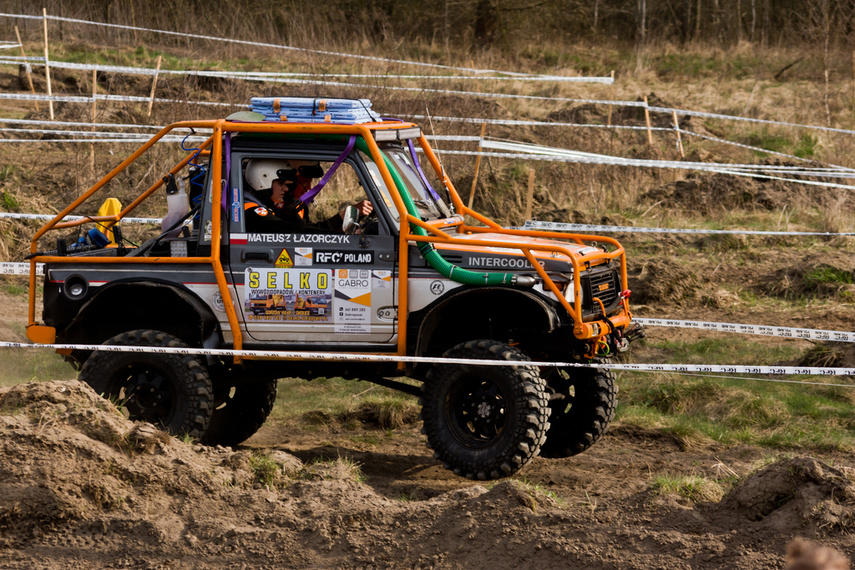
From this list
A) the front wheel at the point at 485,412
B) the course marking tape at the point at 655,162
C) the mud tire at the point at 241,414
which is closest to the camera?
the front wheel at the point at 485,412

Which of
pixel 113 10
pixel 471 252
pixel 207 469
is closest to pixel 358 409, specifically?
pixel 471 252

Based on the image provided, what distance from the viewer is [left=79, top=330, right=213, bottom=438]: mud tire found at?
6645 millimetres

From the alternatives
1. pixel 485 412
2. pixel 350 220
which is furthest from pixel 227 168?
pixel 485 412

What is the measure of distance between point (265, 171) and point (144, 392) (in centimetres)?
171

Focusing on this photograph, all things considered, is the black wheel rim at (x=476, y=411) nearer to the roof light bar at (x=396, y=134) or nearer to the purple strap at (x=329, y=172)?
the purple strap at (x=329, y=172)

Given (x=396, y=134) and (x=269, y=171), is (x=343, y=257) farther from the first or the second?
(x=396, y=134)

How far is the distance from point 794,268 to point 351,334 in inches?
296

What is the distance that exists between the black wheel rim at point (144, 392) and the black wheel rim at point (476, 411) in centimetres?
189

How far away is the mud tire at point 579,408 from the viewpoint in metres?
7.01

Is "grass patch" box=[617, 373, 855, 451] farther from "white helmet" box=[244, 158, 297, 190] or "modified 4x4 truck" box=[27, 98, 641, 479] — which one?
"white helmet" box=[244, 158, 297, 190]

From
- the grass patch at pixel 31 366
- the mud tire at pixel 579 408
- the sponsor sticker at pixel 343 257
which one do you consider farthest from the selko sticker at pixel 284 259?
the grass patch at pixel 31 366

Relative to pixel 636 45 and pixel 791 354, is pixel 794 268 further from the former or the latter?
pixel 636 45

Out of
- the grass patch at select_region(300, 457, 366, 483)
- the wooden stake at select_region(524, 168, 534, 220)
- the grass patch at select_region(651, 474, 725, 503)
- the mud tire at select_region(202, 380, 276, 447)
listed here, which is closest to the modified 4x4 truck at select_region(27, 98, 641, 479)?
the mud tire at select_region(202, 380, 276, 447)

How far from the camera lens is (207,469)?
559 cm
